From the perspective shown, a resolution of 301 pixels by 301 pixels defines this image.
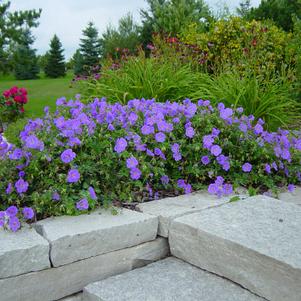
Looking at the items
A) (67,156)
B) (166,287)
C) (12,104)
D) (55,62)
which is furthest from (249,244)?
(55,62)

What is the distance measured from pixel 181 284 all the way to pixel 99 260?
0.40 m

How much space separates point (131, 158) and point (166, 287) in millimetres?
750

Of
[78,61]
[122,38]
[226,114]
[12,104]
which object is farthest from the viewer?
[78,61]

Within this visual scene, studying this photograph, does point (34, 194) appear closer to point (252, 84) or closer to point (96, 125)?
point (96, 125)

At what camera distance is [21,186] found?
7.15 feet

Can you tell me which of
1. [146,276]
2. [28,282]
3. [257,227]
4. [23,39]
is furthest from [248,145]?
[23,39]

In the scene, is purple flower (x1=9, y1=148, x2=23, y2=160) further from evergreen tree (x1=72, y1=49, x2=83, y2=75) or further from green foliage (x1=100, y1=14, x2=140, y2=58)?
evergreen tree (x1=72, y1=49, x2=83, y2=75)

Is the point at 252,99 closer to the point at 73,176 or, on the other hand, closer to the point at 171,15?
the point at 73,176

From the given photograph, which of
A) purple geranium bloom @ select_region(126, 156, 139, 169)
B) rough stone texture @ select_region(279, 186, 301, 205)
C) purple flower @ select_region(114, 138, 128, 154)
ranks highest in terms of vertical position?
purple flower @ select_region(114, 138, 128, 154)

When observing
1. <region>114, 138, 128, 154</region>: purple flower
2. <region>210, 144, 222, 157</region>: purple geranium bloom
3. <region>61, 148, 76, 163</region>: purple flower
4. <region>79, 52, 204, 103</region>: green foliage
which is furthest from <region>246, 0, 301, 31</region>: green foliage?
<region>61, 148, 76, 163</region>: purple flower

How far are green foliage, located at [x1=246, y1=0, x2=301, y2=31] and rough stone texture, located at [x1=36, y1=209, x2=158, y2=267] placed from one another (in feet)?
38.2

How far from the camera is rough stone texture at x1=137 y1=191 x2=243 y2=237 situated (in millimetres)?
2221

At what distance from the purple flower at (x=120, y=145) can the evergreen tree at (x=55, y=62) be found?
21.2 metres

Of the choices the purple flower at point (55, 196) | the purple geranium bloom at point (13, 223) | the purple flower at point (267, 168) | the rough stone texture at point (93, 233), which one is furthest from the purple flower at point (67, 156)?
the purple flower at point (267, 168)
